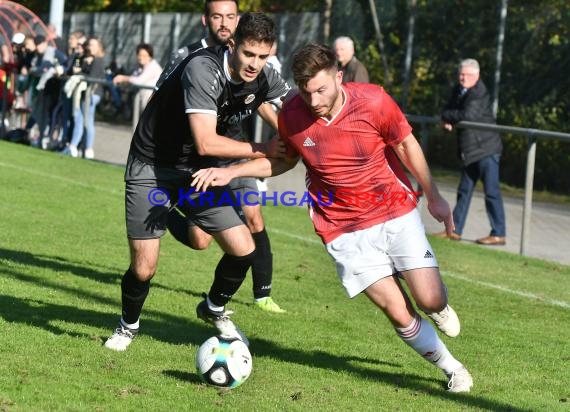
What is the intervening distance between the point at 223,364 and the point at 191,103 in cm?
A: 146

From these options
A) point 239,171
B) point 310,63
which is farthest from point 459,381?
point 310,63

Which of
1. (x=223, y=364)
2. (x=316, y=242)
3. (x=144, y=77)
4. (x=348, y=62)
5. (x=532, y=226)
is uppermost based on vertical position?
(x=348, y=62)

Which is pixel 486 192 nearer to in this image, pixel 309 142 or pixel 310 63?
pixel 309 142

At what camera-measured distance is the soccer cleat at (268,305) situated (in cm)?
859

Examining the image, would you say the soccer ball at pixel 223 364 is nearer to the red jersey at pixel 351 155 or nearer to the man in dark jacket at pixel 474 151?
the red jersey at pixel 351 155

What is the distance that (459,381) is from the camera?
20.7 ft

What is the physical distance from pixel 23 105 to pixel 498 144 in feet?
36.6

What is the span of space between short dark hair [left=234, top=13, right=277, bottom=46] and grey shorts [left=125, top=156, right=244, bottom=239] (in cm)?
99

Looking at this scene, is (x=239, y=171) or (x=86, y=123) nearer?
(x=239, y=171)

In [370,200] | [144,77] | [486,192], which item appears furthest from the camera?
[144,77]

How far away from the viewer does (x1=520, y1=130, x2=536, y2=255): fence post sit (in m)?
12.7

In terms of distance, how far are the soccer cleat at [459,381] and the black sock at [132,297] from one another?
6.25 ft

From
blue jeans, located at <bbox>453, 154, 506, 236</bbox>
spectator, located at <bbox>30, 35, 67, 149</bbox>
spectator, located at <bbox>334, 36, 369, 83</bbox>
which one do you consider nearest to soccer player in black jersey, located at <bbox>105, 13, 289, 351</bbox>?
blue jeans, located at <bbox>453, 154, 506, 236</bbox>

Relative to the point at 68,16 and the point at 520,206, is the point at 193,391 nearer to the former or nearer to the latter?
the point at 520,206
